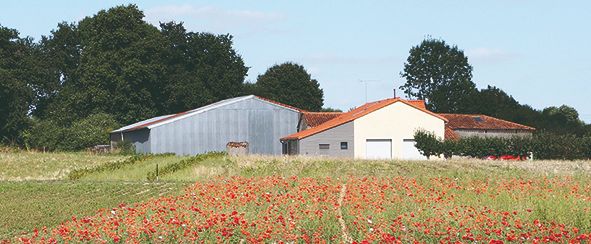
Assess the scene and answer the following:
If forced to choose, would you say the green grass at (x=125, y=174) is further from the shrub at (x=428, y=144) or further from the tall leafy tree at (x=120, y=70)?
the tall leafy tree at (x=120, y=70)

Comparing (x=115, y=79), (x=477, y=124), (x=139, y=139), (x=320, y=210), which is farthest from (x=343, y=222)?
(x=115, y=79)

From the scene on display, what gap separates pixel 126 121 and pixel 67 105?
7471mm

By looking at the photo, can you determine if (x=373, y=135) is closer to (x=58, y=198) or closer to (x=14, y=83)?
(x=14, y=83)

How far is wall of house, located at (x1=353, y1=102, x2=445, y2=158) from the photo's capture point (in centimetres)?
6869

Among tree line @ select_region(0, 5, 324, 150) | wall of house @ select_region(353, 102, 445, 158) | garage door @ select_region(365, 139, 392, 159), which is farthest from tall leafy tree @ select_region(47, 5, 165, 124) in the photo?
garage door @ select_region(365, 139, 392, 159)

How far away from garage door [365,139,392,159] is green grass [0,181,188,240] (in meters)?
35.8

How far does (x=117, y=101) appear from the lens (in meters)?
90.6

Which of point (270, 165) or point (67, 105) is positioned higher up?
point (67, 105)

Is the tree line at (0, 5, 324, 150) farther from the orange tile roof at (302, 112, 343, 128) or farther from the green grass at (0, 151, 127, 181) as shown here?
the green grass at (0, 151, 127, 181)

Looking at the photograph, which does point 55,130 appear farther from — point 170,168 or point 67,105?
point 170,168

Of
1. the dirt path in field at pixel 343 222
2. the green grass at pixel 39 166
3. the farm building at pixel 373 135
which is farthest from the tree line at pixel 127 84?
the dirt path in field at pixel 343 222

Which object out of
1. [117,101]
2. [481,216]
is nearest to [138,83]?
[117,101]

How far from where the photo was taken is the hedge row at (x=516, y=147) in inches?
2367

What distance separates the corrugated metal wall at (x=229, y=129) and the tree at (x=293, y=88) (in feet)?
115
